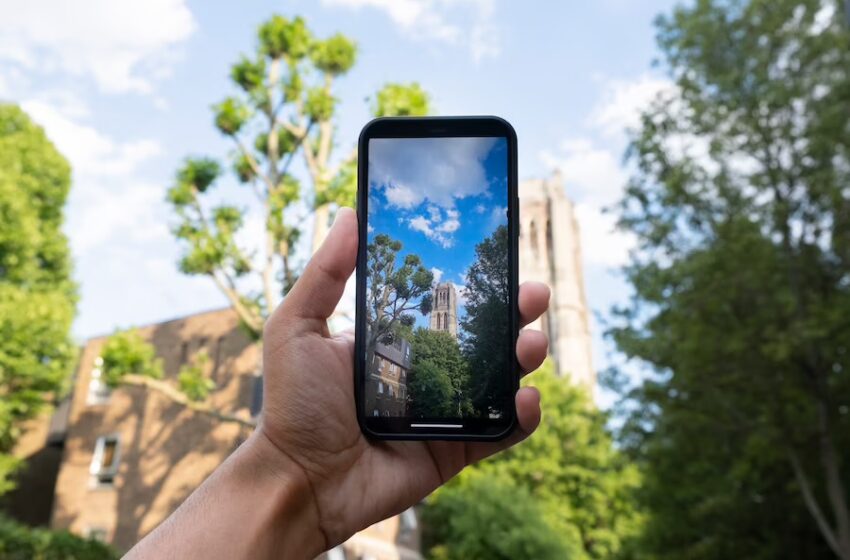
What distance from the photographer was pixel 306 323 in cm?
213

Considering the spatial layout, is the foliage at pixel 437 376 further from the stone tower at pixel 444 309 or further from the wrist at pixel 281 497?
the wrist at pixel 281 497

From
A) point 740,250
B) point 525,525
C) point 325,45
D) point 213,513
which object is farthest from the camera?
point 525,525

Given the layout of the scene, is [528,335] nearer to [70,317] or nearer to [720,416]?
[720,416]

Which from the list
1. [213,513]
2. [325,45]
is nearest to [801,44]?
[325,45]

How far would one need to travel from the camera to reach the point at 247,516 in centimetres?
193

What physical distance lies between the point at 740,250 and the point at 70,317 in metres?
20.8

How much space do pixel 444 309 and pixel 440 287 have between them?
67 mm

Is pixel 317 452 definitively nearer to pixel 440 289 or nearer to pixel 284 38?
pixel 440 289

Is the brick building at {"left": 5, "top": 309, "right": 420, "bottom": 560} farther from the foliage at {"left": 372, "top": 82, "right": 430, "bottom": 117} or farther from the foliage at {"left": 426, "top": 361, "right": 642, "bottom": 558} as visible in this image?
the foliage at {"left": 372, "top": 82, "right": 430, "bottom": 117}

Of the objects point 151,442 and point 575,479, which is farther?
point 575,479

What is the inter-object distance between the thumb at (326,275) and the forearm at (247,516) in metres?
0.37

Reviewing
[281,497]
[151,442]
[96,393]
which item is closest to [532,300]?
[281,497]

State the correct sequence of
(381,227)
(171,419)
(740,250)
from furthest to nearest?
(171,419), (740,250), (381,227)

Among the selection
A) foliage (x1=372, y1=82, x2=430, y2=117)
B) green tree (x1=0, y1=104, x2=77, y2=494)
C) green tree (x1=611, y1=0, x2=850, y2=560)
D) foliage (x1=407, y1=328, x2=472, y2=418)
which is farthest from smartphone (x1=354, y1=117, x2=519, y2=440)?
green tree (x1=0, y1=104, x2=77, y2=494)
